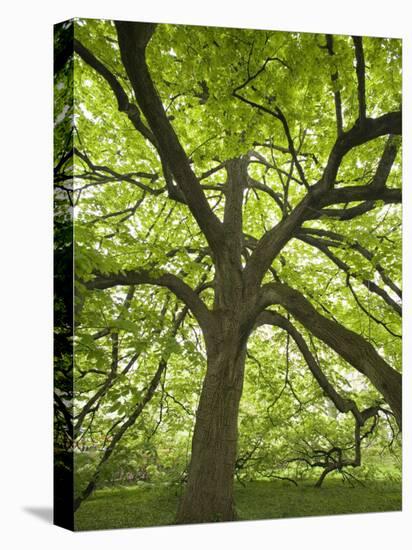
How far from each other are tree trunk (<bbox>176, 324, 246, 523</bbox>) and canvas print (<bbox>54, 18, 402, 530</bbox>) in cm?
2

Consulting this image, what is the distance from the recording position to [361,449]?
8102 millimetres

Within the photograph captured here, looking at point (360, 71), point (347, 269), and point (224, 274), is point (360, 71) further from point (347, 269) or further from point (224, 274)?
point (224, 274)

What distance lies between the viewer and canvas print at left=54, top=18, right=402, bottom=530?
6926 mm

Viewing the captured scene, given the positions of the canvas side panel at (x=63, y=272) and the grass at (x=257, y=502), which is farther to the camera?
the grass at (x=257, y=502)

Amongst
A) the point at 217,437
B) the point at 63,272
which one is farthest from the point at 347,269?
the point at 63,272

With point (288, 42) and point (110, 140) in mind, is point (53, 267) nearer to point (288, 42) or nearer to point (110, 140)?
point (110, 140)

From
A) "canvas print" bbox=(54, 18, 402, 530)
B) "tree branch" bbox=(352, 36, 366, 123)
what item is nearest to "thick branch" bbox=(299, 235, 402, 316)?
"canvas print" bbox=(54, 18, 402, 530)

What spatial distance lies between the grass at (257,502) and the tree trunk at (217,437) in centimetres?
13

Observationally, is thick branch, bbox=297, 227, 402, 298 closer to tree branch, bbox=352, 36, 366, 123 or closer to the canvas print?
the canvas print

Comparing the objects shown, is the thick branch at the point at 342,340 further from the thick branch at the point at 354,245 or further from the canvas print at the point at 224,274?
the thick branch at the point at 354,245

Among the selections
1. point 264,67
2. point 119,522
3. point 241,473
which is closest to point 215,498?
point 241,473

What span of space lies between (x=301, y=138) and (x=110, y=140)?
1625 mm

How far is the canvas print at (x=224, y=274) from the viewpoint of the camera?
22.7 ft

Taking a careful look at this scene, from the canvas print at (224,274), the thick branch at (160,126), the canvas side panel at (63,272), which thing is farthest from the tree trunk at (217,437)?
the canvas side panel at (63,272)
